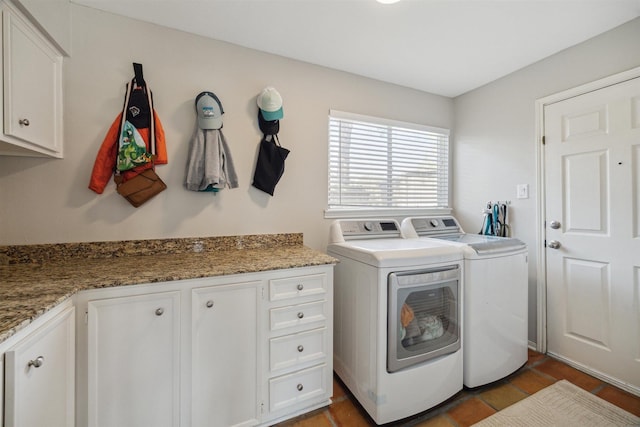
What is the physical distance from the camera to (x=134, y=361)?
119cm

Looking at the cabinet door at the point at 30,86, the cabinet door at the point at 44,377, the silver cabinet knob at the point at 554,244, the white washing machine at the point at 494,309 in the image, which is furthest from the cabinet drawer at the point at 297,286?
the silver cabinet knob at the point at 554,244

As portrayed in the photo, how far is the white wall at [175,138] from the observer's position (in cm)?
154

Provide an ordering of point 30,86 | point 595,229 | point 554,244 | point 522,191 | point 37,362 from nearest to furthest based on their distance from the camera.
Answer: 1. point 37,362
2. point 30,86
3. point 595,229
4. point 554,244
5. point 522,191

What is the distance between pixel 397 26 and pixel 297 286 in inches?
72.0

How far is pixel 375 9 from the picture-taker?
1610mm

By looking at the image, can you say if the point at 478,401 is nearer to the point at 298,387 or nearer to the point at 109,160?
the point at 298,387

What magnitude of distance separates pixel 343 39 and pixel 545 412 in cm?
275

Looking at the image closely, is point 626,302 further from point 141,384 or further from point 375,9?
point 141,384

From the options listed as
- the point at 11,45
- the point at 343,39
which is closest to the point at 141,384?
the point at 11,45

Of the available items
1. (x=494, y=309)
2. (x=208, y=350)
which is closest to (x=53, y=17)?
(x=208, y=350)

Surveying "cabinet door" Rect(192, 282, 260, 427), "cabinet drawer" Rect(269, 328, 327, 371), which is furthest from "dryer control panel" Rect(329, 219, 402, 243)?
"cabinet door" Rect(192, 282, 260, 427)

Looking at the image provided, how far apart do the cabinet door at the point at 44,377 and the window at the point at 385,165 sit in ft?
5.83

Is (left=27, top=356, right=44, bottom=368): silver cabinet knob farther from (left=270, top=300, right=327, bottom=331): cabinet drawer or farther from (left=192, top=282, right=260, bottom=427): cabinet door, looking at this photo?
(left=270, top=300, right=327, bottom=331): cabinet drawer

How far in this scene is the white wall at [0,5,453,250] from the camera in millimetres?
1541
